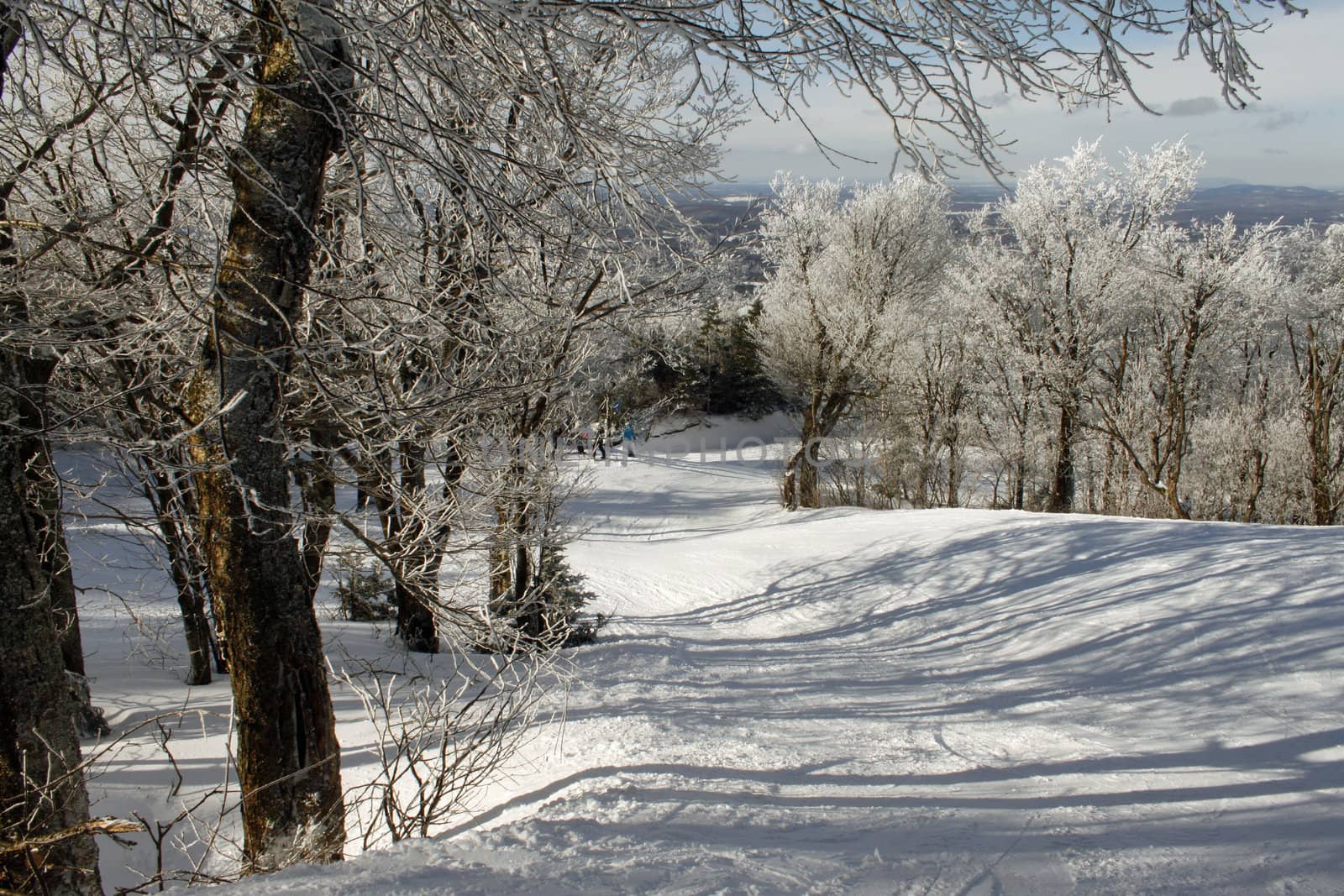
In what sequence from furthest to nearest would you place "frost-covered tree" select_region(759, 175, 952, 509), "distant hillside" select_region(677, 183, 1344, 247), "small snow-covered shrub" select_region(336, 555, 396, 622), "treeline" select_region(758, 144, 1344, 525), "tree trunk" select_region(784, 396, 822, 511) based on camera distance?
1. "tree trunk" select_region(784, 396, 822, 511)
2. "frost-covered tree" select_region(759, 175, 952, 509)
3. "treeline" select_region(758, 144, 1344, 525)
4. "small snow-covered shrub" select_region(336, 555, 396, 622)
5. "distant hillside" select_region(677, 183, 1344, 247)

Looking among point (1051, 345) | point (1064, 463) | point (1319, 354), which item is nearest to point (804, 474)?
point (1064, 463)

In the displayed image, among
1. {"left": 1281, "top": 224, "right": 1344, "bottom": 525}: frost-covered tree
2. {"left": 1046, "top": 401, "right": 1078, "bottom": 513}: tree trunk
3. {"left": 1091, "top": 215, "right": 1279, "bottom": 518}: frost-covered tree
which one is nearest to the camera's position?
{"left": 1281, "top": 224, "right": 1344, "bottom": 525}: frost-covered tree

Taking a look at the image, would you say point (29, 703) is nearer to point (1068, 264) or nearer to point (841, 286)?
point (841, 286)

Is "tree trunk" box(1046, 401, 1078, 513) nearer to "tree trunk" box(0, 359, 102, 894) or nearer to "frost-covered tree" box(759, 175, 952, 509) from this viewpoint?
"frost-covered tree" box(759, 175, 952, 509)

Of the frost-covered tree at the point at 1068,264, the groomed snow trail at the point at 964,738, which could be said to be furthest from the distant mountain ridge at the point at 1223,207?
the groomed snow trail at the point at 964,738

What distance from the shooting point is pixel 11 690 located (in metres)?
2.90

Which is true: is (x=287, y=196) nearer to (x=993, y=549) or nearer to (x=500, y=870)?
(x=500, y=870)

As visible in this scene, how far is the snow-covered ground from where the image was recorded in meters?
2.86

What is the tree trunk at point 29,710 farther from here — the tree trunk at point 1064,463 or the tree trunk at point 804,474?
the tree trunk at point 1064,463

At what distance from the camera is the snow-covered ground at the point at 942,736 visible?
2.86 m

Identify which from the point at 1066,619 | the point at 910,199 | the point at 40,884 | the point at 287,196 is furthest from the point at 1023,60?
the point at 910,199

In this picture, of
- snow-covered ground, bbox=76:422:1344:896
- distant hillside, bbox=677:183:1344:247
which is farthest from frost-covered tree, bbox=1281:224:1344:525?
snow-covered ground, bbox=76:422:1344:896

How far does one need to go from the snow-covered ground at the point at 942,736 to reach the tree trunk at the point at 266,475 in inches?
28.8

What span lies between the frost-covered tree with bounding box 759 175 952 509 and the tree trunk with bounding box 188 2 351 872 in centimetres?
1695
